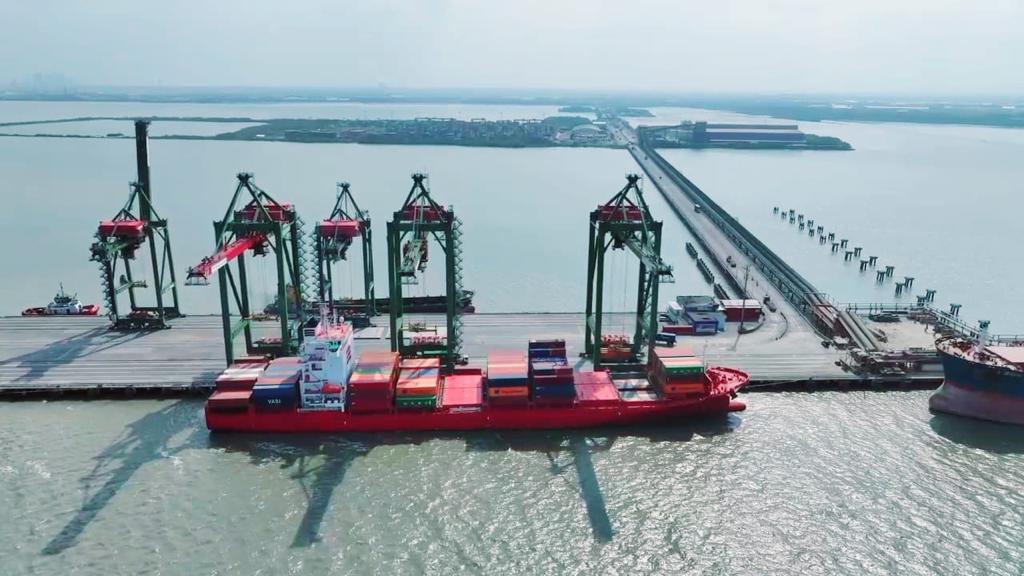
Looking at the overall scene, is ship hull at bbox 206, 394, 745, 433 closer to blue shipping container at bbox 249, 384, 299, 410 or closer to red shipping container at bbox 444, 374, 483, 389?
blue shipping container at bbox 249, 384, 299, 410

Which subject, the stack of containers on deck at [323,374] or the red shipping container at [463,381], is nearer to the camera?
the stack of containers on deck at [323,374]

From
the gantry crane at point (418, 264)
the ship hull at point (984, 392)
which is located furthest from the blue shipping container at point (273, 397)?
the ship hull at point (984, 392)

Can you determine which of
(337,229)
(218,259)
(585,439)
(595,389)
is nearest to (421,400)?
(585,439)

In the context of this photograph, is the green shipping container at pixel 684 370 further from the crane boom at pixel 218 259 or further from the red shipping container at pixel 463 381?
the crane boom at pixel 218 259

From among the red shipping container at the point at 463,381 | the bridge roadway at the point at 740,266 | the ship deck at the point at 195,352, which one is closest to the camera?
the red shipping container at the point at 463,381

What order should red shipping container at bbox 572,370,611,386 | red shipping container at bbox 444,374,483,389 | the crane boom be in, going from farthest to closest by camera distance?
red shipping container at bbox 444,374,483,389 < red shipping container at bbox 572,370,611,386 < the crane boom

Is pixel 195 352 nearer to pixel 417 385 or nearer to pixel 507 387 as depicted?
pixel 417 385

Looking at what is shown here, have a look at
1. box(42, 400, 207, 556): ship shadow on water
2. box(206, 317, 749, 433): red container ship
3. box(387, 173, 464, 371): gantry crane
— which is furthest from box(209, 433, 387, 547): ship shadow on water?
box(387, 173, 464, 371): gantry crane
